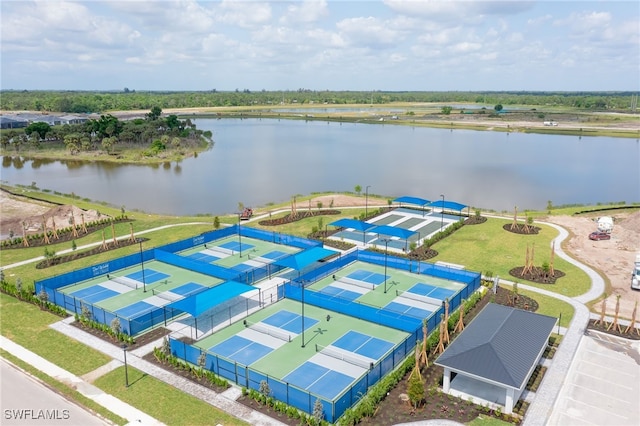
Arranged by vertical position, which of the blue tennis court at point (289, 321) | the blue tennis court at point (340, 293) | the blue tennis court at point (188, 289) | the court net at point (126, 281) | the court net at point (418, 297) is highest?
the court net at point (126, 281)

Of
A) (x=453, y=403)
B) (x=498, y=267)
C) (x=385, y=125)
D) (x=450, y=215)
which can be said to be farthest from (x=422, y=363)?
(x=385, y=125)

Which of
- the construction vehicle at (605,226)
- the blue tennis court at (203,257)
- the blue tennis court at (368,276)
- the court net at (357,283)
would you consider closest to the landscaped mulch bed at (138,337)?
the blue tennis court at (203,257)

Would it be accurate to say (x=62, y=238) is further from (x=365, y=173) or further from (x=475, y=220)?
(x=365, y=173)

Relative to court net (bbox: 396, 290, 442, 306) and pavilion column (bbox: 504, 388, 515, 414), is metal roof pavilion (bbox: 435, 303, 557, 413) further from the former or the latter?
court net (bbox: 396, 290, 442, 306)

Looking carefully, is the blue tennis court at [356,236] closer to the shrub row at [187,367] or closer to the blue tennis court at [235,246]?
the blue tennis court at [235,246]

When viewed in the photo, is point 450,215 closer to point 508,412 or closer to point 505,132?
point 508,412

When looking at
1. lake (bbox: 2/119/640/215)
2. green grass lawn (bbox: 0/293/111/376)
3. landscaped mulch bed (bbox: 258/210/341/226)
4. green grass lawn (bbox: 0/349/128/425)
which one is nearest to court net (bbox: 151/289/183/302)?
green grass lawn (bbox: 0/293/111/376)
